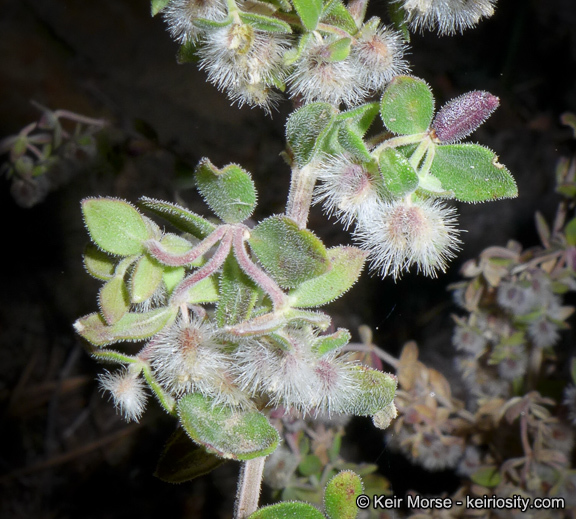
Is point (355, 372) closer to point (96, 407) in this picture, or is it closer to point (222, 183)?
point (222, 183)

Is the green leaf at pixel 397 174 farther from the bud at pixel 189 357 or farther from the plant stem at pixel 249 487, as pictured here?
the plant stem at pixel 249 487

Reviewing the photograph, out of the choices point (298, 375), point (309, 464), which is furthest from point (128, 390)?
point (309, 464)

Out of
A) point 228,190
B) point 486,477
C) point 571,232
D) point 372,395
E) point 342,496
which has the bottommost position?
point 486,477

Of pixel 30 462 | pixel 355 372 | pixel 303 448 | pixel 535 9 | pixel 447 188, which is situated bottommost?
pixel 30 462

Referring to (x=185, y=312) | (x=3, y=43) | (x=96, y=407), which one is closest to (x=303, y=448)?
(x=185, y=312)

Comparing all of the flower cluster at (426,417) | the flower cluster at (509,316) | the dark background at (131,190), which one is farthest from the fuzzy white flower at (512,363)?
the dark background at (131,190)

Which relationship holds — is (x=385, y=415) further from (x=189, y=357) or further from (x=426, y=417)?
(x=426, y=417)
